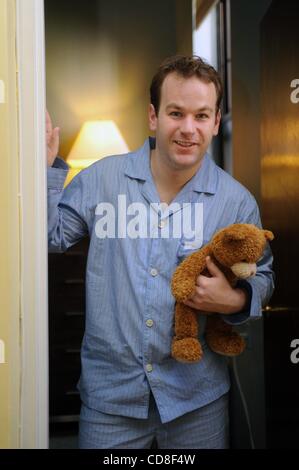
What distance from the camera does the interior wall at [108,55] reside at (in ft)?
4.44

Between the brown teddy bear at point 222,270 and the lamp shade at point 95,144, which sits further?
the lamp shade at point 95,144

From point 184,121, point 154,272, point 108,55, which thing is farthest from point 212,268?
point 108,55

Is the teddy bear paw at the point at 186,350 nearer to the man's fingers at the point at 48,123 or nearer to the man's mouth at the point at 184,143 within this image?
the man's mouth at the point at 184,143

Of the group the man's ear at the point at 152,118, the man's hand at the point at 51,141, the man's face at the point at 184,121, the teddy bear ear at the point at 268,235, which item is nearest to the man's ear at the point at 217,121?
the man's face at the point at 184,121

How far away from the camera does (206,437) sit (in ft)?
4.50

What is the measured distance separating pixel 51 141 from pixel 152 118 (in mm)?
254

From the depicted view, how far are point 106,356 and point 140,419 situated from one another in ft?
0.57

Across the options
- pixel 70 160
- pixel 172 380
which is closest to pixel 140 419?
pixel 172 380

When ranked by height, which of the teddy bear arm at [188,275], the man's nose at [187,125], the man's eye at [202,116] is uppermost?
the man's eye at [202,116]

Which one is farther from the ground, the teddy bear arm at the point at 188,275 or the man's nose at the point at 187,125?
the man's nose at the point at 187,125

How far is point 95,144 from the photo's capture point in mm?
1367

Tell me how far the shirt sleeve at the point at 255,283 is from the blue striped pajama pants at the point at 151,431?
24cm

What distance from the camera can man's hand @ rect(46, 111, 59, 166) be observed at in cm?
134

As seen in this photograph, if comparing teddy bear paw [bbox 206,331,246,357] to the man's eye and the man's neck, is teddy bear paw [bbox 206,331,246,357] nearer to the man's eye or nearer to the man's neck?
the man's neck
